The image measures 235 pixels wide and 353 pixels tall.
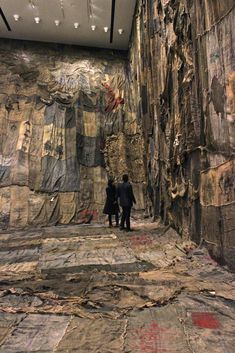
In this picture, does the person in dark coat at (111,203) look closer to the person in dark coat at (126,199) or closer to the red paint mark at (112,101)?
the person in dark coat at (126,199)

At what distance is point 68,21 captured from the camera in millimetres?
13227

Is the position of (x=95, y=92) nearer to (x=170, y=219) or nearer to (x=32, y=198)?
(x=32, y=198)

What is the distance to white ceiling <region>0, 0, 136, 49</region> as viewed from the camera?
12.1 metres

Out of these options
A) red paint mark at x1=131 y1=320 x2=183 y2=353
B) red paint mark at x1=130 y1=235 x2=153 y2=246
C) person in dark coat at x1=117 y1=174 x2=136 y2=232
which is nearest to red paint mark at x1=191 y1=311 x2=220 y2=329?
red paint mark at x1=131 y1=320 x2=183 y2=353

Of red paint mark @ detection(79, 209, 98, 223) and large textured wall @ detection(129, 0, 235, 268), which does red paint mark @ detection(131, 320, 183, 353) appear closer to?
large textured wall @ detection(129, 0, 235, 268)

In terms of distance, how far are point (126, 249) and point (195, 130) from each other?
92.7 inches

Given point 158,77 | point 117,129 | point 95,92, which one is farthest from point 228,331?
point 95,92

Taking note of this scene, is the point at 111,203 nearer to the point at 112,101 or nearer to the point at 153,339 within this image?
the point at 112,101

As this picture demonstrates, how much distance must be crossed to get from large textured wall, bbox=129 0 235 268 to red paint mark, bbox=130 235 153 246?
25.5 inches

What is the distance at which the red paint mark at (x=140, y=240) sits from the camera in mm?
6225

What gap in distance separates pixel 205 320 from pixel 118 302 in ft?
2.73

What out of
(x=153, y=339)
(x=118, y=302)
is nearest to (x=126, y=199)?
(x=118, y=302)

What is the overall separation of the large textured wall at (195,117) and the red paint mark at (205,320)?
1241 millimetres

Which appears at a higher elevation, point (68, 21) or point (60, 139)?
point (68, 21)
